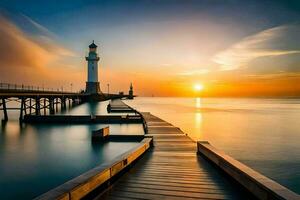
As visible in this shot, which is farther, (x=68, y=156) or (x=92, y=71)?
(x=92, y=71)

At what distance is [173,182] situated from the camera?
6.12 meters

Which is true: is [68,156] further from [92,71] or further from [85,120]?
[92,71]

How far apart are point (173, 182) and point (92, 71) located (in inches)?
3667

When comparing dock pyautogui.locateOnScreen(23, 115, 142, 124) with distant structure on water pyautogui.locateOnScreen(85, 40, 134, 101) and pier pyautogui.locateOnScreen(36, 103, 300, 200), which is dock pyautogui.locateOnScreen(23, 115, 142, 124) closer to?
pier pyautogui.locateOnScreen(36, 103, 300, 200)

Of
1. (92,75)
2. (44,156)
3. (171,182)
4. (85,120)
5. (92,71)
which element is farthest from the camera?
(92,75)

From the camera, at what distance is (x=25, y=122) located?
32.3m

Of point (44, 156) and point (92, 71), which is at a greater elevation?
point (92, 71)

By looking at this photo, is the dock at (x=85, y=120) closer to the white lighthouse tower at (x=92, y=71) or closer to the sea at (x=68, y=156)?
the sea at (x=68, y=156)

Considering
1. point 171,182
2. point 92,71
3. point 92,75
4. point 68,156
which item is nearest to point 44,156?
point 68,156

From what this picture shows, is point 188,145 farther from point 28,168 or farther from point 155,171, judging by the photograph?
point 28,168

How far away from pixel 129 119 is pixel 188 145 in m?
19.9

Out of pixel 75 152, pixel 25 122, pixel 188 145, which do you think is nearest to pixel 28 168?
pixel 75 152

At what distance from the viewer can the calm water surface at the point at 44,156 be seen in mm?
10938

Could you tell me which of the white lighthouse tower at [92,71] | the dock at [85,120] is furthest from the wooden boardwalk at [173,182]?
the white lighthouse tower at [92,71]
